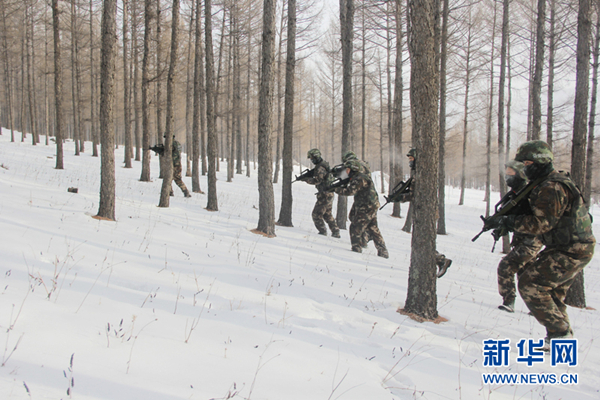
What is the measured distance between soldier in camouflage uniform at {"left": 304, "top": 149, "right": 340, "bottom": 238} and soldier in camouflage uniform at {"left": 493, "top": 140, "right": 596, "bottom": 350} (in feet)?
17.1

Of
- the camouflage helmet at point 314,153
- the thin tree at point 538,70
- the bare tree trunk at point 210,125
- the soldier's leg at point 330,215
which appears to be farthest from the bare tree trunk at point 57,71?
the thin tree at point 538,70

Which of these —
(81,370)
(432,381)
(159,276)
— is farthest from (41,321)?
(432,381)

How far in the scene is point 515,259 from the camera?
4707 mm

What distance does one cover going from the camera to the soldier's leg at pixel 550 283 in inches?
139

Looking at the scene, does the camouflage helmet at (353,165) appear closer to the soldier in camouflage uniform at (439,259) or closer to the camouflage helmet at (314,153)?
the camouflage helmet at (314,153)

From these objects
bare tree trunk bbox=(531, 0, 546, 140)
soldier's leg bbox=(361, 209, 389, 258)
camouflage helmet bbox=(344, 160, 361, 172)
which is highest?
bare tree trunk bbox=(531, 0, 546, 140)

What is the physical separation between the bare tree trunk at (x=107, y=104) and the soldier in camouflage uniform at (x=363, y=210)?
486cm

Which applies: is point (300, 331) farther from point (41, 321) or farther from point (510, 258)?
point (510, 258)

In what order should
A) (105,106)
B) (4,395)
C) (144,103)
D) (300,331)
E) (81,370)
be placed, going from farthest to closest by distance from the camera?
(144,103) < (105,106) < (300,331) < (81,370) < (4,395)

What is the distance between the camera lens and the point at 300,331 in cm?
316

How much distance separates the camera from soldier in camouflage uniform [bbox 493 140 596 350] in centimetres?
349

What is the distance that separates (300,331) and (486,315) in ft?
9.51

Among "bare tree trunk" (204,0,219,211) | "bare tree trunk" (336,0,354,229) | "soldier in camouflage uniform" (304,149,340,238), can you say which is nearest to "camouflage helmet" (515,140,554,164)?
"soldier in camouflage uniform" (304,149,340,238)

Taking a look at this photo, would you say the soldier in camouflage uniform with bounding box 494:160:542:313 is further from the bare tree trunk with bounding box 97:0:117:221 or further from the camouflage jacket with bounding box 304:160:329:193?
the bare tree trunk with bounding box 97:0:117:221
